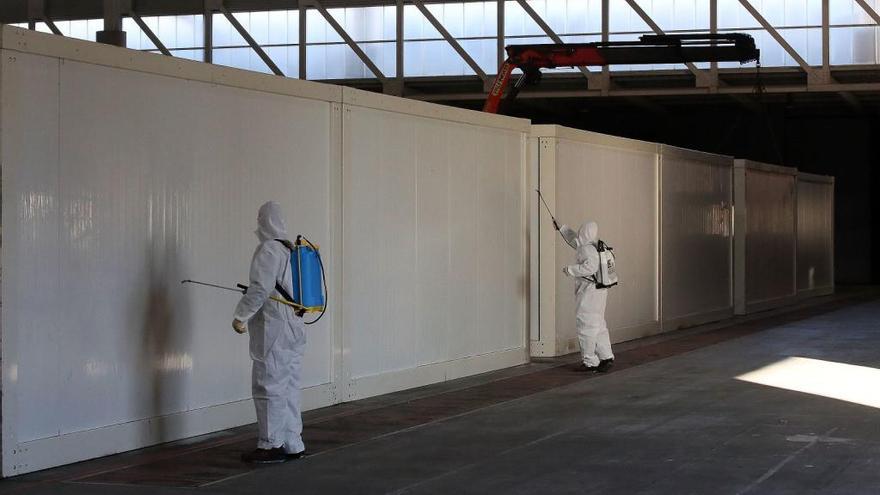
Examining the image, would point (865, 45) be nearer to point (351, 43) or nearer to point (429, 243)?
point (351, 43)

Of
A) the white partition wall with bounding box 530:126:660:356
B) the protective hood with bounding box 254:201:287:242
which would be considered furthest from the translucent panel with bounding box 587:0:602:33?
the protective hood with bounding box 254:201:287:242

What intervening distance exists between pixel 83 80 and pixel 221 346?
270cm

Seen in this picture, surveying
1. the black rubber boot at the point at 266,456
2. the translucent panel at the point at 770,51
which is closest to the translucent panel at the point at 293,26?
the translucent panel at the point at 770,51

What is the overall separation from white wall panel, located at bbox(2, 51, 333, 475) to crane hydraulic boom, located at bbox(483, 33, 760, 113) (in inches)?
579

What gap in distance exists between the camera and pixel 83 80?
929 cm

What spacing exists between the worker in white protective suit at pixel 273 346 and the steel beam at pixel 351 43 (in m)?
26.9

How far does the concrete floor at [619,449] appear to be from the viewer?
27.8ft

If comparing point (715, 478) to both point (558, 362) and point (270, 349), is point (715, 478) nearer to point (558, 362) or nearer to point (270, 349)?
point (270, 349)

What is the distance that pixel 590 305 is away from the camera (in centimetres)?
1549

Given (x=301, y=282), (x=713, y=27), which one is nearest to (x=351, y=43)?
(x=713, y=27)

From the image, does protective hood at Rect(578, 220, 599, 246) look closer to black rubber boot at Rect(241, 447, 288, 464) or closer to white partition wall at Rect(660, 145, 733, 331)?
white partition wall at Rect(660, 145, 733, 331)

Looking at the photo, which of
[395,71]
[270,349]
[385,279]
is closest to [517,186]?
[385,279]

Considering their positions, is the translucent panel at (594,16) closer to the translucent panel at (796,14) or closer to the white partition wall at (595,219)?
the translucent panel at (796,14)

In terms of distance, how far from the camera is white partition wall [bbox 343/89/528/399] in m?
12.9
